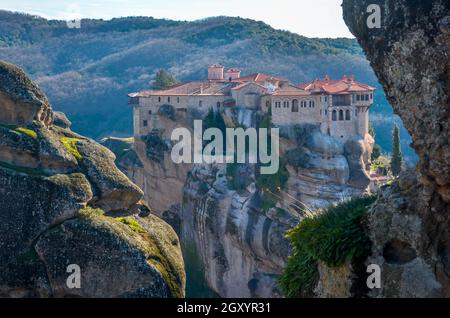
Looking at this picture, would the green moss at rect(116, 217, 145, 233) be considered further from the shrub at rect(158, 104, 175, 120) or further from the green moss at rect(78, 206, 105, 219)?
the shrub at rect(158, 104, 175, 120)

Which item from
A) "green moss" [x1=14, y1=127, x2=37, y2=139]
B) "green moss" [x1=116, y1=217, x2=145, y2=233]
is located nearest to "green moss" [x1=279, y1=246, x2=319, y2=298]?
"green moss" [x1=116, y1=217, x2=145, y2=233]

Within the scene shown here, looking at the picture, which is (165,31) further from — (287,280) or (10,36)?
(287,280)

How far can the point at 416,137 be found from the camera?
31.2 ft

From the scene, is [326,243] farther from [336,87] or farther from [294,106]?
[336,87]

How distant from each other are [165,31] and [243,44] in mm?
38929

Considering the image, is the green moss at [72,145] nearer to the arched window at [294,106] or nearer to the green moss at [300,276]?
the green moss at [300,276]

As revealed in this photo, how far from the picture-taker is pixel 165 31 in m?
167

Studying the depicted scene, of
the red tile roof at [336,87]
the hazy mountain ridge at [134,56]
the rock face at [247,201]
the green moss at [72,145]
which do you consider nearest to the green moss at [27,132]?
the green moss at [72,145]

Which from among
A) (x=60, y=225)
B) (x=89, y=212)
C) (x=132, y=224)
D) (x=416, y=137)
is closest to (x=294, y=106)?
(x=132, y=224)

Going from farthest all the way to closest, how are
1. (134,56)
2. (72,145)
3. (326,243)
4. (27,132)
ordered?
(134,56) → (72,145) → (27,132) → (326,243)

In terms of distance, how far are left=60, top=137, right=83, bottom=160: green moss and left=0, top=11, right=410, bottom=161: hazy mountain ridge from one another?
71653 mm

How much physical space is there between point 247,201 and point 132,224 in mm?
24395

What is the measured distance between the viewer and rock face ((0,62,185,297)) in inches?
830

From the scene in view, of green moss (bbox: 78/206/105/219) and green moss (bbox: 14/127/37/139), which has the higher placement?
green moss (bbox: 14/127/37/139)
